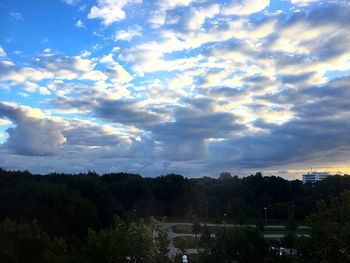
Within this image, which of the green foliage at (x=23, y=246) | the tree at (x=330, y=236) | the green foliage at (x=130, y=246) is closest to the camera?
the tree at (x=330, y=236)

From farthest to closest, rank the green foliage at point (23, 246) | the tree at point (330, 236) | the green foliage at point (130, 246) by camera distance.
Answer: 1. the green foliage at point (23, 246)
2. the green foliage at point (130, 246)
3. the tree at point (330, 236)

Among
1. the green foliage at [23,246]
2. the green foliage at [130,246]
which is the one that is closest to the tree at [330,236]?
the green foliage at [130,246]

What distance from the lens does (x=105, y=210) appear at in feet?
196

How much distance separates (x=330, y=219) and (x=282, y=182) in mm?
102027

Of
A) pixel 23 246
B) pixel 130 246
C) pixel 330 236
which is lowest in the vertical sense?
pixel 23 246

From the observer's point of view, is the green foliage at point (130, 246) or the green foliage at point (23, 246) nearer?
the green foliage at point (130, 246)

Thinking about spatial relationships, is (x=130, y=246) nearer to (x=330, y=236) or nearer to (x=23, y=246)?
(x=23, y=246)

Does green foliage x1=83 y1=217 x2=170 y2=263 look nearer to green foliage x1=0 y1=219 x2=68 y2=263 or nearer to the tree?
green foliage x1=0 y1=219 x2=68 y2=263

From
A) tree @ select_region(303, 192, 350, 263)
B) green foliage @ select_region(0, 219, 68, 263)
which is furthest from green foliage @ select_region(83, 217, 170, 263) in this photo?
tree @ select_region(303, 192, 350, 263)

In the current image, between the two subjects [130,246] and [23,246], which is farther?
[23,246]

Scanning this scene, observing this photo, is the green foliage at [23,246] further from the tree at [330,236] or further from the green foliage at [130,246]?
the tree at [330,236]

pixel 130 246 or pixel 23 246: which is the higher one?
pixel 130 246

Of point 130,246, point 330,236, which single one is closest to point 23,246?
point 130,246

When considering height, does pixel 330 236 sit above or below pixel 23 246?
above
